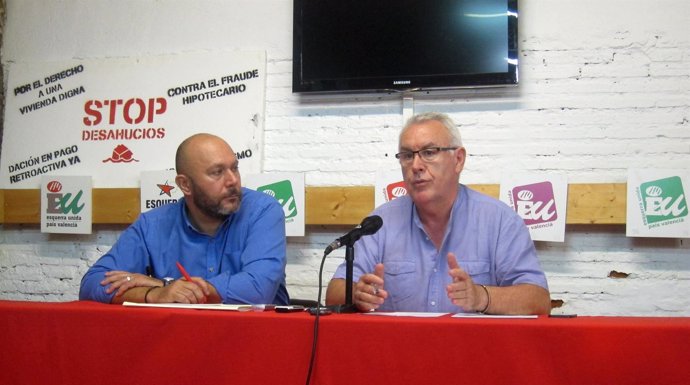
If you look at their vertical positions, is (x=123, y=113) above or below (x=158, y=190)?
above

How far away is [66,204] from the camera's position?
3.68m

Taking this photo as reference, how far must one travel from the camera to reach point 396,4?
3.38 m

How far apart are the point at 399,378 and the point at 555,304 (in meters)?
2.08

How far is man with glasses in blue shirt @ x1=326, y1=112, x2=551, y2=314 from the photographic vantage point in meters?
2.22

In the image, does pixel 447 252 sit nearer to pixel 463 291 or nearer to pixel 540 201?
pixel 463 291

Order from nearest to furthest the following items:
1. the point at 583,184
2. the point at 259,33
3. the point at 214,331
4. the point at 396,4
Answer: the point at 214,331 → the point at 583,184 → the point at 396,4 → the point at 259,33

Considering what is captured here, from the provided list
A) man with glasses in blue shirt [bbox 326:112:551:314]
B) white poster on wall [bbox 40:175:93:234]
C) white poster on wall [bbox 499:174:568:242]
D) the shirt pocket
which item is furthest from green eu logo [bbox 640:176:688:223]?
white poster on wall [bbox 40:175:93:234]

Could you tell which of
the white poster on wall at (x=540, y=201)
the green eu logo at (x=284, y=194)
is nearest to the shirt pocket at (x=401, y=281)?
the white poster on wall at (x=540, y=201)

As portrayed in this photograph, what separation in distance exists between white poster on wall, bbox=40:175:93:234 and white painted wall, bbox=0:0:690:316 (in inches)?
6.3

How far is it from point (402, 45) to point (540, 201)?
101cm

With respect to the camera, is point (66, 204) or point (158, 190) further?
point (66, 204)

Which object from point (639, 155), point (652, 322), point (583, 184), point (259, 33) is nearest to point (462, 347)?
point (652, 322)

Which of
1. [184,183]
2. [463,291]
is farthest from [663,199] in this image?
[184,183]

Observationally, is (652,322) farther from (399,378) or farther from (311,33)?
(311,33)
